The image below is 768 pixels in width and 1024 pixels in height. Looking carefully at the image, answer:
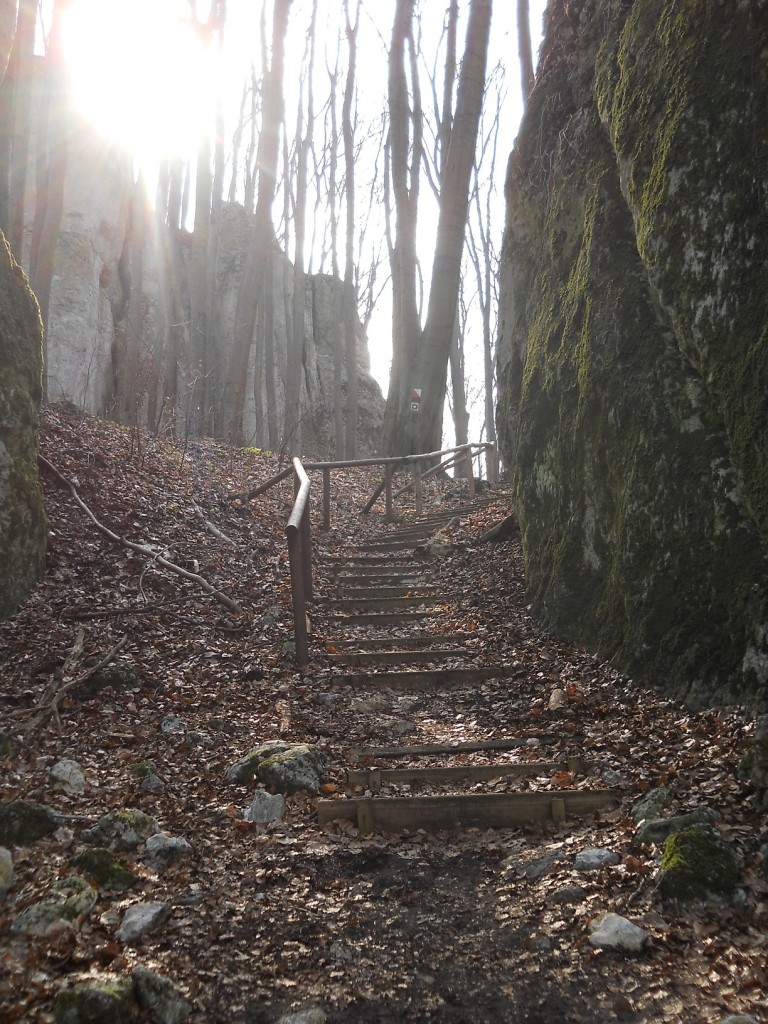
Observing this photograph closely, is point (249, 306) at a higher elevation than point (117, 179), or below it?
below

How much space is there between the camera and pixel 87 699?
4.73 m

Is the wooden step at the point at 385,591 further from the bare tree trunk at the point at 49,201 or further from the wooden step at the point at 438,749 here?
the bare tree trunk at the point at 49,201

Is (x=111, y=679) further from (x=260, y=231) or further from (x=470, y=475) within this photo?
(x=260, y=231)

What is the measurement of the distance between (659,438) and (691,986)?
315 centimetres

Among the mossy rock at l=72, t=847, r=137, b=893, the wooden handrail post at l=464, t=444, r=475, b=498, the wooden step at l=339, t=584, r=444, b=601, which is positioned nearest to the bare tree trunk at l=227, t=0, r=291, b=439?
the wooden handrail post at l=464, t=444, r=475, b=498

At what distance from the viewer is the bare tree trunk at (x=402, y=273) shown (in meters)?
14.7

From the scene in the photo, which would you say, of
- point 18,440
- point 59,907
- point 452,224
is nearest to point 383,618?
point 18,440

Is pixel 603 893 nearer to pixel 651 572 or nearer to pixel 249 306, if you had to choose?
pixel 651 572

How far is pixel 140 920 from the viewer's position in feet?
8.59

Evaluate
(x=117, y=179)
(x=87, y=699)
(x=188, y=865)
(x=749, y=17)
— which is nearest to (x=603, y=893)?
(x=188, y=865)

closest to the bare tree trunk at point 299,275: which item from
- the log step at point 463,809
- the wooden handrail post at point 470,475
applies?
the wooden handrail post at point 470,475

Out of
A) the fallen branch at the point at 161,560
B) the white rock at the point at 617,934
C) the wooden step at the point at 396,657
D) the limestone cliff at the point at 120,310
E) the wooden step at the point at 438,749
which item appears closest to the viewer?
the white rock at the point at 617,934

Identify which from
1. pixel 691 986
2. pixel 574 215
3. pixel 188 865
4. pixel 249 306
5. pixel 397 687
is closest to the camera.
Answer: pixel 691 986

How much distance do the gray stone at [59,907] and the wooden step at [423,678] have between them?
114 inches
